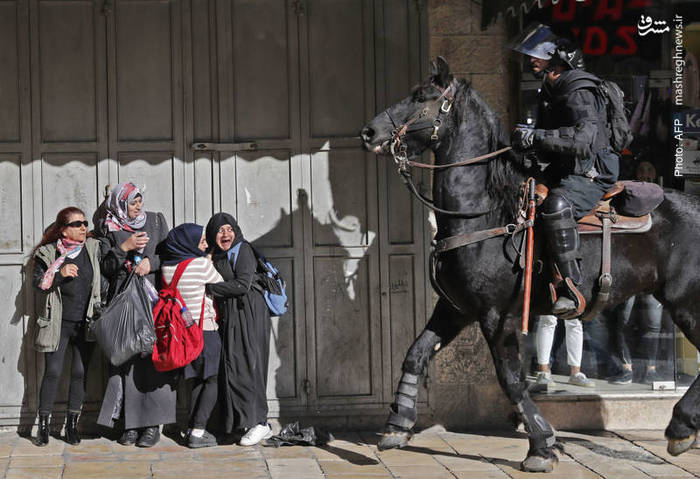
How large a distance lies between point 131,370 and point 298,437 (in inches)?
54.3

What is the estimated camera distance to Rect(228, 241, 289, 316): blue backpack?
27.0ft

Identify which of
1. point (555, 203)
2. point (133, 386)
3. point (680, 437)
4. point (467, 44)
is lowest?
point (680, 437)

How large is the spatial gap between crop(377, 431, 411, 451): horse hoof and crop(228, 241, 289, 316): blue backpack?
56.6 inches

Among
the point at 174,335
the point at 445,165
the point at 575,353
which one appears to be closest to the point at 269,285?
the point at 174,335

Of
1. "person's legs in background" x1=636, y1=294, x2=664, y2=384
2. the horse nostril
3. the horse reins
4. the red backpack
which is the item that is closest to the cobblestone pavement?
"person's legs in background" x1=636, y1=294, x2=664, y2=384

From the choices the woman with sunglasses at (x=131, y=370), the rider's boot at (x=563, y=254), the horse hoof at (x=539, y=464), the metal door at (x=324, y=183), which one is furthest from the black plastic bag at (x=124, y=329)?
the rider's boot at (x=563, y=254)

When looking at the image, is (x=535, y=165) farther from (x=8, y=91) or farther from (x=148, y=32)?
(x=8, y=91)

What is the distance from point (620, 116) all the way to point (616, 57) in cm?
178

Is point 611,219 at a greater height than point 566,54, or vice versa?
point 566,54

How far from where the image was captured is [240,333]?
26.9 feet

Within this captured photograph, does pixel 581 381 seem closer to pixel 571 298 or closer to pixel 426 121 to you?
pixel 571 298

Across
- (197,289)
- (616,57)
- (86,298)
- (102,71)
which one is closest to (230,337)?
(197,289)

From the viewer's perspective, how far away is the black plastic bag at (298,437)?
26.5 feet

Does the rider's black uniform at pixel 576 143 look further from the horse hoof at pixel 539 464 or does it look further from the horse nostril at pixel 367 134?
the horse hoof at pixel 539 464
